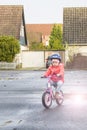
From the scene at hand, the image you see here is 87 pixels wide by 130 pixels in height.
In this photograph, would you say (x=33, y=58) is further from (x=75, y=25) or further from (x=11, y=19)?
(x=75, y=25)

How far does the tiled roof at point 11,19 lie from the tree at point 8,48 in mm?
10238

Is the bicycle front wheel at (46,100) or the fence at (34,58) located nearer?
the bicycle front wheel at (46,100)

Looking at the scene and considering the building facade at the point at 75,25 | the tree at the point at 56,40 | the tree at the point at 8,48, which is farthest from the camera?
the building facade at the point at 75,25

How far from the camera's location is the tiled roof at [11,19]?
63.3 metres

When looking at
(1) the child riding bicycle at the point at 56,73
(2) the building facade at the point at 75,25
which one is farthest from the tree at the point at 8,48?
(1) the child riding bicycle at the point at 56,73

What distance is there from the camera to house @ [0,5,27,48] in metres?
63.3

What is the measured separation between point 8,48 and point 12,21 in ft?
40.8

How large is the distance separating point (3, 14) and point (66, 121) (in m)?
56.1

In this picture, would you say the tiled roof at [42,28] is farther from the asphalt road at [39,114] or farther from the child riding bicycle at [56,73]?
the child riding bicycle at [56,73]

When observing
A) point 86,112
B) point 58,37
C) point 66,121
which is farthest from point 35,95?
point 58,37

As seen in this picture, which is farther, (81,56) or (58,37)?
(58,37)

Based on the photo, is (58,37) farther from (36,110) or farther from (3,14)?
(36,110)

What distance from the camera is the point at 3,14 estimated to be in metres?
65.8

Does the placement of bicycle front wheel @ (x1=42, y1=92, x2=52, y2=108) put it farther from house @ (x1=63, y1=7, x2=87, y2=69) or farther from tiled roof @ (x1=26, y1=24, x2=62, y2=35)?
tiled roof @ (x1=26, y1=24, x2=62, y2=35)
